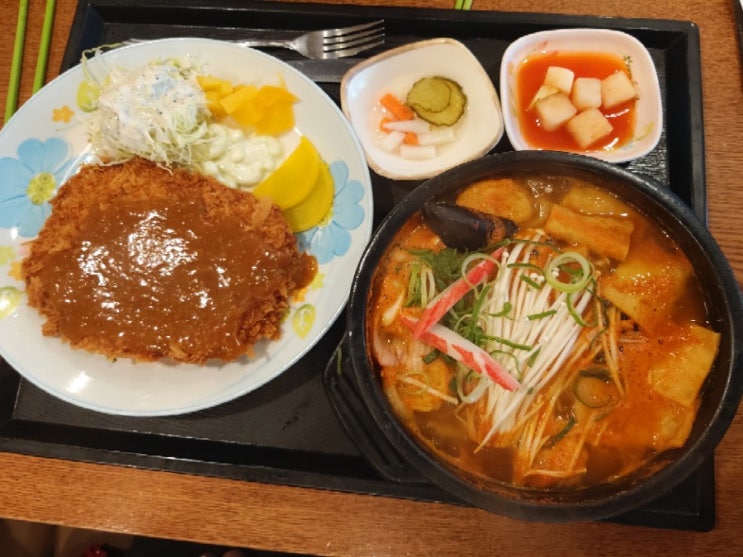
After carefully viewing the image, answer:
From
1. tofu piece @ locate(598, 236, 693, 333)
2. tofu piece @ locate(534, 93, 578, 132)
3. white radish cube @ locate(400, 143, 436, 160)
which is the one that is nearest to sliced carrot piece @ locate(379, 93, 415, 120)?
white radish cube @ locate(400, 143, 436, 160)

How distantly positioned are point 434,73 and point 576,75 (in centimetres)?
54

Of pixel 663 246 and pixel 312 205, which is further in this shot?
pixel 312 205

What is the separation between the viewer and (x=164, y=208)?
200 centimetres

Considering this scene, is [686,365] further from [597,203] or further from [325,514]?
[325,514]

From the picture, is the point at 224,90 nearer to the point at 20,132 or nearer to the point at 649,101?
the point at 20,132

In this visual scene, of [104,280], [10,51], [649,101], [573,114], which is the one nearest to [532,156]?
[573,114]

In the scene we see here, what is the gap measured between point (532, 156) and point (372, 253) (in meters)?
0.54

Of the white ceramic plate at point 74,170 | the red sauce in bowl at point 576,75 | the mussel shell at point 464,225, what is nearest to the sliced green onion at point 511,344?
the mussel shell at point 464,225

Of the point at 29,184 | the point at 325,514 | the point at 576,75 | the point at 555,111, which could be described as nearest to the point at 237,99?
the point at 29,184

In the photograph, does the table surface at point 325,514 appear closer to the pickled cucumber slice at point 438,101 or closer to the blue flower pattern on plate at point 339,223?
the blue flower pattern on plate at point 339,223

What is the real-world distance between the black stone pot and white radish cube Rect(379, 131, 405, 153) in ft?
1.86

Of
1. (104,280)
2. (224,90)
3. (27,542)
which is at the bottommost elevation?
(27,542)

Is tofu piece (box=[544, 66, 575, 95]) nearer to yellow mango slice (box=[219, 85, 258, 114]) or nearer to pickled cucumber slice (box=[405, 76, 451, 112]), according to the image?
pickled cucumber slice (box=[405, 76, 451, 112])

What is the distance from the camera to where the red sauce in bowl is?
6.88 ft
